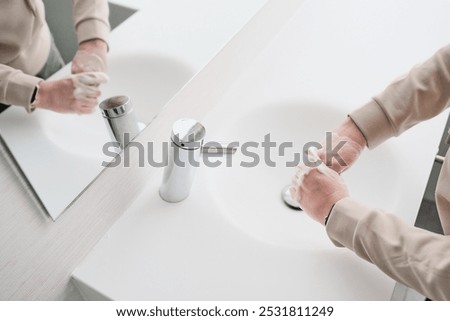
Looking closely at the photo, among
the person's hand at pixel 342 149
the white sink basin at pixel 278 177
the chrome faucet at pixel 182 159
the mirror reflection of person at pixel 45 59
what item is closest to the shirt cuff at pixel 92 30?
the mirror reflection of person at pixel 45 59

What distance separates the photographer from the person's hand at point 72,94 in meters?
0.44

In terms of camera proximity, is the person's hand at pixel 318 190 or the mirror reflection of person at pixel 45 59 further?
the person's hand at pixel 318 190

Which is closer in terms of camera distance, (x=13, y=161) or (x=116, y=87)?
(x=13, y=161)

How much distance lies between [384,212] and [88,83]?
1.55 feet

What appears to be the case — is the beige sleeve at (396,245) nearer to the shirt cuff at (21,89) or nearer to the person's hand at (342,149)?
the person's hand at (342,149)

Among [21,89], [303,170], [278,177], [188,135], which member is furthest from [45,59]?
[278,177]

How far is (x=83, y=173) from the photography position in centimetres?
51

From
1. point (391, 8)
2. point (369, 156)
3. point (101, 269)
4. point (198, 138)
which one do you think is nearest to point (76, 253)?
point (101, 269)

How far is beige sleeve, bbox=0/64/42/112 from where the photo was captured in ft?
1.30

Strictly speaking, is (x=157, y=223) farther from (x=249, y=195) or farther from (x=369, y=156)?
(x=369, y=156)

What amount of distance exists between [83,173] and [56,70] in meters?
0.14

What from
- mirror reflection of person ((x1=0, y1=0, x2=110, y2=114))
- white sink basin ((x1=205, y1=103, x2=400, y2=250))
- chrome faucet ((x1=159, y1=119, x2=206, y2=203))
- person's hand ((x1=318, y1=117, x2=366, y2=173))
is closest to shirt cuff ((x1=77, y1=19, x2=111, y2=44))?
mirror reflection of person ((x1=0, y1=0, x2=110, y2=114))

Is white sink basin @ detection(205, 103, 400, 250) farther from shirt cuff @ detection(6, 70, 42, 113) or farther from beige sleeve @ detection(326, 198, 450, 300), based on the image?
shirt cuff @ detection(6, 70, 42, 113)

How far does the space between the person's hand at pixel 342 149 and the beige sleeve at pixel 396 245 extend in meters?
0.12
